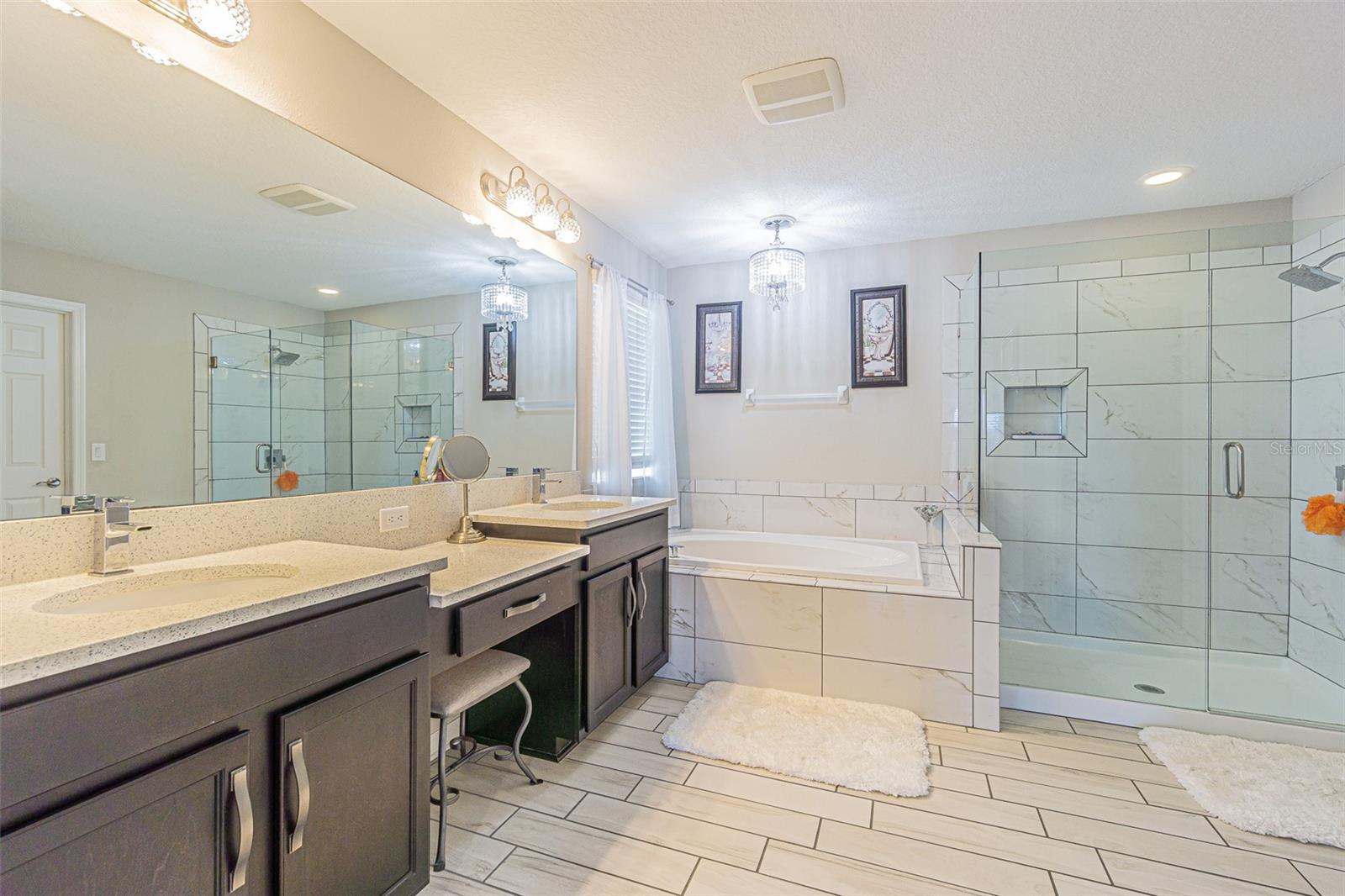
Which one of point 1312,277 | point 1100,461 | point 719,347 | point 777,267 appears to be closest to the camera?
point 1312,277

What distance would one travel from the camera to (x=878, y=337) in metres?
3.63

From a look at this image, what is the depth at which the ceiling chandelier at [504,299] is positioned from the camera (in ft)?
8.10

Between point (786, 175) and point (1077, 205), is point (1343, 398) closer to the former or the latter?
point (1077, 205)

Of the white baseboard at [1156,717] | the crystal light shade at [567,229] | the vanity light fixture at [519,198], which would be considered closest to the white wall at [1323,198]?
the white baseboard at [1156,717]

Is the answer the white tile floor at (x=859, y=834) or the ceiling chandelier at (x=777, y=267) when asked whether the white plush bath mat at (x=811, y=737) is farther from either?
the ceiling chandelier at (x=777, y=267)

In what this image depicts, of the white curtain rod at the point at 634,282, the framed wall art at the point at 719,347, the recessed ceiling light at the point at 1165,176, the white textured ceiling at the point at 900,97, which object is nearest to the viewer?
the white textured ceiling at the point at 900,97

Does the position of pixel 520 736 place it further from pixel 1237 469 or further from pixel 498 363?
pixel 1237 469

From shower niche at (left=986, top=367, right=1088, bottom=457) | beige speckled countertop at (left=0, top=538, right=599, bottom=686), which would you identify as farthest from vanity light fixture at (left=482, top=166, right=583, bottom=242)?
shower niche at (left=986, top=367, right=1088, bottom=457)

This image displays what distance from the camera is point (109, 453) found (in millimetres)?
1260

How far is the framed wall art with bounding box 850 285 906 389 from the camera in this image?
3574 millimetres

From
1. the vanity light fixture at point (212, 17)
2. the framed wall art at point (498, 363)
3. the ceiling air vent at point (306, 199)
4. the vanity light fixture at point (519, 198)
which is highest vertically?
the vanity light fixture at point (519, 198)

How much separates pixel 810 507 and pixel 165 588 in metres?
3.22

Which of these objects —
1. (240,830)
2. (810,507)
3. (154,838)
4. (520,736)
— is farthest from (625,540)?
(810,507)

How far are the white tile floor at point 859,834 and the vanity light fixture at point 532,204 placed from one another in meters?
2.17
